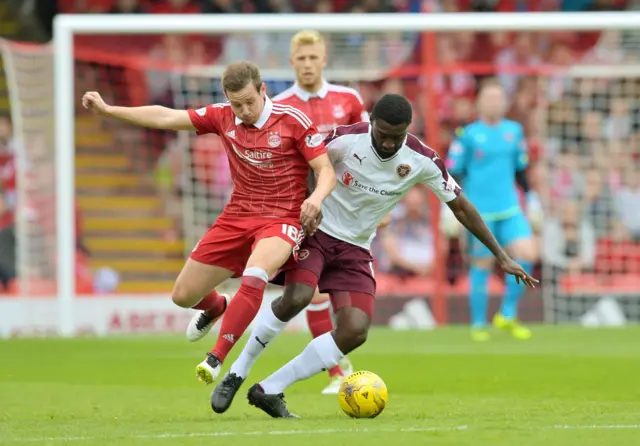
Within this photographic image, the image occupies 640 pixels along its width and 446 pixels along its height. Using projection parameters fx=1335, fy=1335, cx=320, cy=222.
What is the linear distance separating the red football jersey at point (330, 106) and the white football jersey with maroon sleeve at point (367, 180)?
1752mm

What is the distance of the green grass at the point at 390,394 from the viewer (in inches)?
260

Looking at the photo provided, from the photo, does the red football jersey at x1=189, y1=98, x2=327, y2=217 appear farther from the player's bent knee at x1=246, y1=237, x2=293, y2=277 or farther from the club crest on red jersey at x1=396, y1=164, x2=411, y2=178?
the club crest on red jersey at x1=396, y1=164, x2=411, y2=178

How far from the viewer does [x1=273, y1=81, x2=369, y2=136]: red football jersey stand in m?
9.96

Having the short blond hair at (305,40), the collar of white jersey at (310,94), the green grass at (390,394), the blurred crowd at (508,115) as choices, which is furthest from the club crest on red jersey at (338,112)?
the blurred crowd at (508,115)

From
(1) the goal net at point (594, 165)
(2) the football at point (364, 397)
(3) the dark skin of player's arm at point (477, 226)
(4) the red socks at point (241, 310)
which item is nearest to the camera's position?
(2) the football at point (364, 397)

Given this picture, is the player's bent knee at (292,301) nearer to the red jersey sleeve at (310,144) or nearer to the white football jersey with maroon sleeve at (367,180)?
the white football jersey with maroon sleeve at (367,180)

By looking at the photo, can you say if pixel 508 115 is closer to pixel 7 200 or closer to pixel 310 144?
pixel 7 200

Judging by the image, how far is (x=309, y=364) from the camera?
25.4 feet

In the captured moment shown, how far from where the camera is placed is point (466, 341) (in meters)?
13.9

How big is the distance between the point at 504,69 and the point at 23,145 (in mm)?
6153

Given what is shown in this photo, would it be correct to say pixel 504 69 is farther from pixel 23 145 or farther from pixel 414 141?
pixel 414 141

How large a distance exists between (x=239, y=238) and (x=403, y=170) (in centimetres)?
115

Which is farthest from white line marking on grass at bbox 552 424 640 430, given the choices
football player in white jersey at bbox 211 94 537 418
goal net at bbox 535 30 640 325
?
goal net at bbox 535 30 640 325

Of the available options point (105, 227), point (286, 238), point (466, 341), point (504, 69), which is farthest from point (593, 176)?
point (286, 238)
